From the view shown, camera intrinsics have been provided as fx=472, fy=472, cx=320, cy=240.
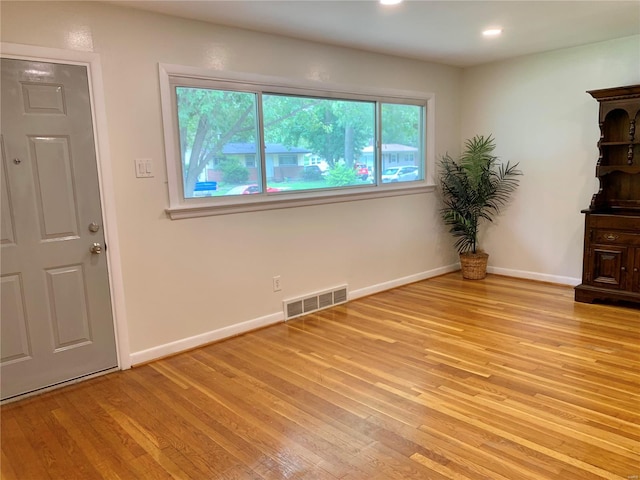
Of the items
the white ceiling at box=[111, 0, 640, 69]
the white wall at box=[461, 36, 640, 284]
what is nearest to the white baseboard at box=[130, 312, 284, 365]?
the white ceiling at box=[111, 0, 640, 69]

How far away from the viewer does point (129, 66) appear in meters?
3.09

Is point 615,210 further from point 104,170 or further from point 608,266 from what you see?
point 104,170

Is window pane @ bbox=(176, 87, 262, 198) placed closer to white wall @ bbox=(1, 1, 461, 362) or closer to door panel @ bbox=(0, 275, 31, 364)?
white wall @ bbox=(1, 1, 461, 362)

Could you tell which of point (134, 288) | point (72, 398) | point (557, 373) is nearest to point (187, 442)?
point (72, 398)

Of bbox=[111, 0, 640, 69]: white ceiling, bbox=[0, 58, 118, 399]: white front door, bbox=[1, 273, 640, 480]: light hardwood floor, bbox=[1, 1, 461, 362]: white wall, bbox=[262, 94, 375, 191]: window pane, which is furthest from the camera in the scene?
bbox=[262, 94, 375, 191]: window pane

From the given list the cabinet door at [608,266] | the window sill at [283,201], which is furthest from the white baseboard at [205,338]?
the cabinet door at [608,266]

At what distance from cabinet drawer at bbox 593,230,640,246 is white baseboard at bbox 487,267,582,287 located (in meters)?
0.76

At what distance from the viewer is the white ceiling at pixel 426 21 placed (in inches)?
124

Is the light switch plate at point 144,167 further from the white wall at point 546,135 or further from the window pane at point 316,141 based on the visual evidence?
the white wall at point 546,135

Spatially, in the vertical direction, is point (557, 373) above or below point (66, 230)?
below

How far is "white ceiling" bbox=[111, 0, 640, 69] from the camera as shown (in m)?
3.14

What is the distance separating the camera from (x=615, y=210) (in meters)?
4.30

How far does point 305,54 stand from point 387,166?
4.90ft

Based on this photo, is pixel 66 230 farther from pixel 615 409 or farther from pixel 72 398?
pixel 615 409
